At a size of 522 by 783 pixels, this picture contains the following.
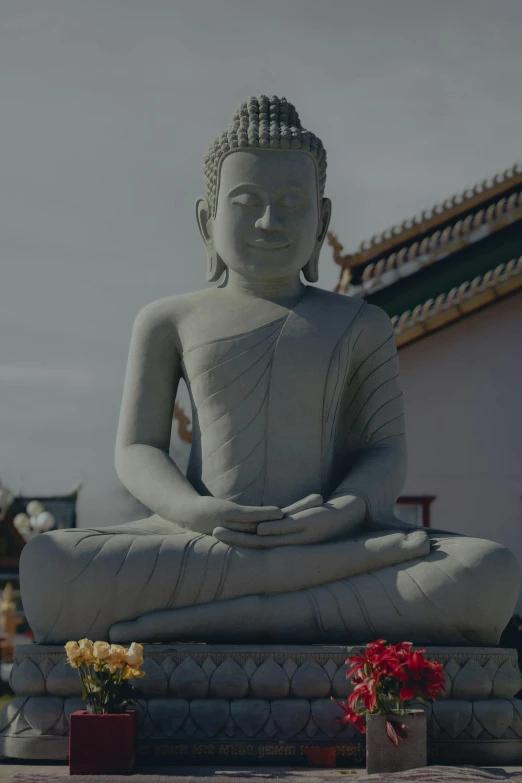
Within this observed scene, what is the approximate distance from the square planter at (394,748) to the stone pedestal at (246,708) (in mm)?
671

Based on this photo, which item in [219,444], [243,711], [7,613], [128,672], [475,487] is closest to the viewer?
[128,672]

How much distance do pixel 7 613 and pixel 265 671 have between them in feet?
65.7

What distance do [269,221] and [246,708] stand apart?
2756mm

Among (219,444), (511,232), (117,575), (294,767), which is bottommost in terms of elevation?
(294,767)

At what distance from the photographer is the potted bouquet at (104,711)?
6266 millimetres

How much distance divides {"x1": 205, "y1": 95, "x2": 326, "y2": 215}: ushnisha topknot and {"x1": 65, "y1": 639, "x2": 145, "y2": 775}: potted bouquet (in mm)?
3122

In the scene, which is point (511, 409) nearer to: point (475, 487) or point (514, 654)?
point (475, 487)

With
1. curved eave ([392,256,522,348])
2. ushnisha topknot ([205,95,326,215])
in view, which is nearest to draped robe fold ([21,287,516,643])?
ushnisha topknot ([205,95,326,215])

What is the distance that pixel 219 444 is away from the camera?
810 cm

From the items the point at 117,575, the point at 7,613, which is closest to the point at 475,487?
the point at 7,613

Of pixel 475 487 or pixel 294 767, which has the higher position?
pixel 475 487

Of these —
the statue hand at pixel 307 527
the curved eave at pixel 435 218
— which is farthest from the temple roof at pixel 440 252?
the statue hand at pixel 307 527

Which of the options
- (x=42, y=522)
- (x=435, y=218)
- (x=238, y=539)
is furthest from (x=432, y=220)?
(x=238, y=539)

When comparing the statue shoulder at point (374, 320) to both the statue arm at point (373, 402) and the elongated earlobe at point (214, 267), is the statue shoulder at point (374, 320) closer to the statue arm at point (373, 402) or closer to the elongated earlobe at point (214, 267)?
the statue arm at point (373, 402)
